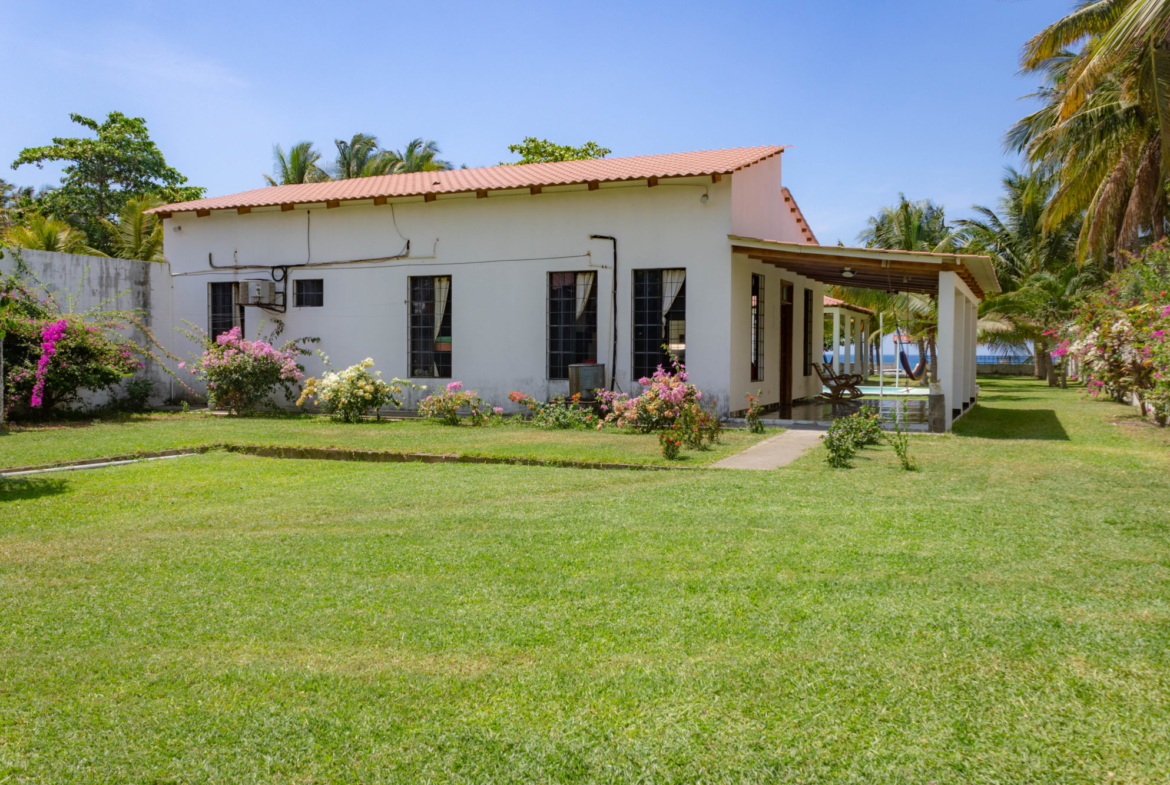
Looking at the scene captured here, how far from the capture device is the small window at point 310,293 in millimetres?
16455

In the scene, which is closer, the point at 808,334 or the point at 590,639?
the point at 590,639

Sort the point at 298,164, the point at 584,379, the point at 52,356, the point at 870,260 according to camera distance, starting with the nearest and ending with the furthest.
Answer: the point at 870,260 → the point at 52,356 → the point at 584,379 → the point at 298,164

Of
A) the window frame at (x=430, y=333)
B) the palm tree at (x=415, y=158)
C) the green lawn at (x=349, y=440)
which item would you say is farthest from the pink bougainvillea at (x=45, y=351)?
the palm tree at (x=415, y=158)

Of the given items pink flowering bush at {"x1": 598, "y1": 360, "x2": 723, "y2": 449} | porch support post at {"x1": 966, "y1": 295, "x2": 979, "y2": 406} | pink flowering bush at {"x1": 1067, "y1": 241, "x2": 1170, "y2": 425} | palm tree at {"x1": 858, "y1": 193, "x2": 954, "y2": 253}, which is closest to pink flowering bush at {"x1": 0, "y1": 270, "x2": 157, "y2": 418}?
pink flowering bush at {"x1": 598, "y1": 360, "x2": 723, "y2": 449}

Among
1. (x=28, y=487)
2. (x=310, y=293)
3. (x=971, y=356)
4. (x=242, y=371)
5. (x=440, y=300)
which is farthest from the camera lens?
(x=971, y=356)

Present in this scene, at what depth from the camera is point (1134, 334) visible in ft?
40.0

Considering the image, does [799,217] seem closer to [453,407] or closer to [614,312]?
[614,312]

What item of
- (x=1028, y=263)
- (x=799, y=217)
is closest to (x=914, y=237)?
(x=1028, y=263)

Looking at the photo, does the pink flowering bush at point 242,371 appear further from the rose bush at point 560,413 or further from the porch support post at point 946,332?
the porch support post at point 946,332

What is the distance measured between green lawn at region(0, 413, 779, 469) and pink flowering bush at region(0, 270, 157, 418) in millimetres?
789

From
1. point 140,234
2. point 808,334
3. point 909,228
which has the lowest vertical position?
point 808,334

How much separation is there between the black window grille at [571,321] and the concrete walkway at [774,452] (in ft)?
13.3

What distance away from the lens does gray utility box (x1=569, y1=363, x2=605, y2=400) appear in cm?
1362

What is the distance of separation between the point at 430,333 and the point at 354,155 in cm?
2430
